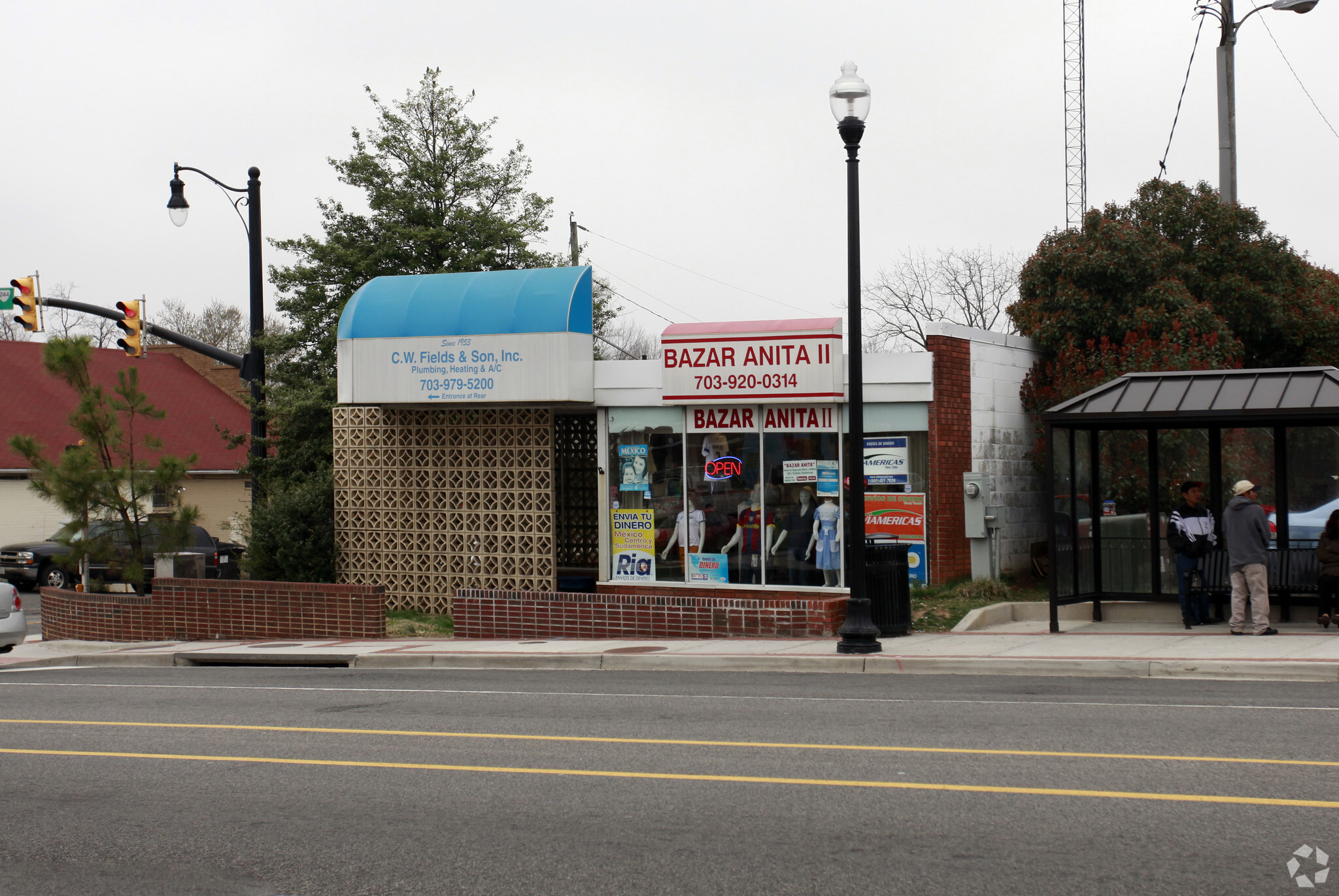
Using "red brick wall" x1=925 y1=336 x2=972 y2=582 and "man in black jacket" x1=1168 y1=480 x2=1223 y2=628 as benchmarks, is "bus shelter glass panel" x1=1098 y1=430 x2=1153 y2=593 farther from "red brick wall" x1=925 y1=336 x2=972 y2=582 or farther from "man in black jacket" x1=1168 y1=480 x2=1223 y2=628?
"red brick wall" x1=925 y1=336 x2=972 y2=582

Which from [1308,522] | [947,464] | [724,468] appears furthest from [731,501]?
[1308,522]

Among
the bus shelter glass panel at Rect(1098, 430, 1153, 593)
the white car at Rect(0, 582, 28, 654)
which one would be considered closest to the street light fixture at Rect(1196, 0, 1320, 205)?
the bus shelter glass panel at Rect(1098, 430, 1153, 593)

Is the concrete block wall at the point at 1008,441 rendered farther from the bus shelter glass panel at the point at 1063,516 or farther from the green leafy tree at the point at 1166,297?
the bus shelter glass panel at the point at 1063,516

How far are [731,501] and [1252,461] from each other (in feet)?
22.9

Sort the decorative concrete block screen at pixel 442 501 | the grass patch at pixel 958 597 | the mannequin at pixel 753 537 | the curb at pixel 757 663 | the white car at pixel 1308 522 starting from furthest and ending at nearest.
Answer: the decorative concrete block screen at pixel 442 501
the mannequin at pixel 753 537
the grass patch at pixel 958 597
the white car at pixel 1308 522
the curb at pixel 757 663

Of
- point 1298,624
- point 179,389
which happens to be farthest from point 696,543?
point 179,389

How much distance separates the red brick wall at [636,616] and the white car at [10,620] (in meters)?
6.60

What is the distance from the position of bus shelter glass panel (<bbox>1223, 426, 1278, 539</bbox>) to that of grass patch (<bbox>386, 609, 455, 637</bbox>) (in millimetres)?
10463

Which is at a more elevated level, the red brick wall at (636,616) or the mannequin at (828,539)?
the mannequin at (828,539)

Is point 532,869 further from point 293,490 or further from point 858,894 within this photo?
point 293,490

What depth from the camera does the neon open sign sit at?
1867 centimetres

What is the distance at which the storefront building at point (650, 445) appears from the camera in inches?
714

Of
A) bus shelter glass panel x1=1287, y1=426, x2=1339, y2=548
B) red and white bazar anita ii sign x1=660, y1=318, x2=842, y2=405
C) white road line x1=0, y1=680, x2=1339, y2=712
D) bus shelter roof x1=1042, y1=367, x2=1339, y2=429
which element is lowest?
white road line x1=0, y1=680, x2=1339, y2=712
